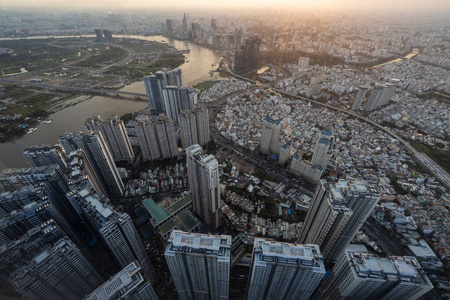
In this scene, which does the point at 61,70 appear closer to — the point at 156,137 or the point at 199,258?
the point at 156,137

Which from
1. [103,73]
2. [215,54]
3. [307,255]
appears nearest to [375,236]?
[307,255]

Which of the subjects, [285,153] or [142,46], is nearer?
[285,153]

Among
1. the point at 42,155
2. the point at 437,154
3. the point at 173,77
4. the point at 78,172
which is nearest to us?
the point at 78,172

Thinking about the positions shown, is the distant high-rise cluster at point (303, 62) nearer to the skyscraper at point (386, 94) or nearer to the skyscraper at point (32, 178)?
the skyscraper at point (386, 94)

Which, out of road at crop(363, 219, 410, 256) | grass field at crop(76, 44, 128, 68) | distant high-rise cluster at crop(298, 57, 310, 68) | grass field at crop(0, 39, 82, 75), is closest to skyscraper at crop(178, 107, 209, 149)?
road at crop(363, 219, 410, 256)

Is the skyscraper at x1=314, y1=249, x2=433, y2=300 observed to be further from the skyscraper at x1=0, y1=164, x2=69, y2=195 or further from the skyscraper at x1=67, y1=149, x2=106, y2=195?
the skyscraper at x1=0, y1=164, x2=69, y2=195

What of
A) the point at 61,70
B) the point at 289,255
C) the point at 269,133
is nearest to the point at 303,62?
the point at 269,133

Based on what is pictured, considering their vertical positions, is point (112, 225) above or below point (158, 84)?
above

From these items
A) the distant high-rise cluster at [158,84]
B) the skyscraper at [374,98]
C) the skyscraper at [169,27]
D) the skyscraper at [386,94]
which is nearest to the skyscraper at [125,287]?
the distant high-rise cluster at [158,84]
